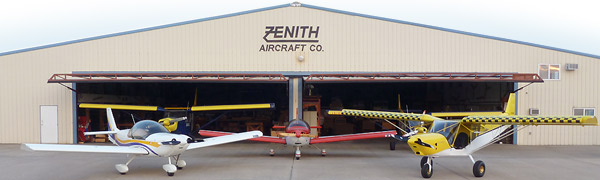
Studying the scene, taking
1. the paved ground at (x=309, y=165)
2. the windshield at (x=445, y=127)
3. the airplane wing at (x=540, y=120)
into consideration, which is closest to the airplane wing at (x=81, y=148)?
the paved ground at (x=309, y=165)

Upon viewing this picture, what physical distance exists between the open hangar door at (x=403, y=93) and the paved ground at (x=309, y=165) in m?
2.62

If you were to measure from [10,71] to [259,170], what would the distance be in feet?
41.5

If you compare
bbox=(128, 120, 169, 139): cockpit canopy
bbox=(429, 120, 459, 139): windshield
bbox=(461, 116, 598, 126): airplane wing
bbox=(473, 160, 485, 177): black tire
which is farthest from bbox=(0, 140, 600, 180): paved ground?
bbox=(461, 116, 598, 126): airplane wing

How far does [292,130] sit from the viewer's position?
44.7ft

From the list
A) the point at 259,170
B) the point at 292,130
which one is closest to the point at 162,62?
the point at 292,130

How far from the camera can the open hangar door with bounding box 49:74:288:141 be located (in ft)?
→ 53.4

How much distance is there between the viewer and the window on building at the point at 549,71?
58.0 feet

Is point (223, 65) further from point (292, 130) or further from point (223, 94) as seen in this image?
point (223, 94)

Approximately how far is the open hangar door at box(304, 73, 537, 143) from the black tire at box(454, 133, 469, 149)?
5.48 m

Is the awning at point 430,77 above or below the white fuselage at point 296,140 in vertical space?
above

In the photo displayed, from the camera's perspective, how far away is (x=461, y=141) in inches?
412

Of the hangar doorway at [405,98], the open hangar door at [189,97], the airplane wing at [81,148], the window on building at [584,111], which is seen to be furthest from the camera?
Result: the hangar doorway at [405,98]

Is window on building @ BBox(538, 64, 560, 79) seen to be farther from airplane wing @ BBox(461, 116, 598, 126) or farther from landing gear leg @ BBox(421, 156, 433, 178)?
landing gear leg @ BBox(421, 156, 433, 178)

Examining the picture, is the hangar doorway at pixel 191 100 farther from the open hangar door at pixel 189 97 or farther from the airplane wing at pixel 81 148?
the airplane wing at pixel 81 148
